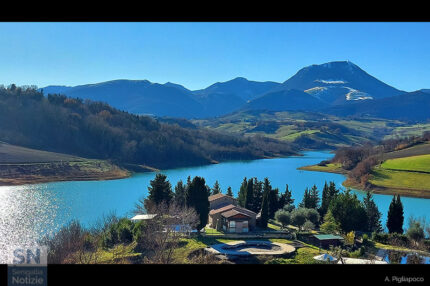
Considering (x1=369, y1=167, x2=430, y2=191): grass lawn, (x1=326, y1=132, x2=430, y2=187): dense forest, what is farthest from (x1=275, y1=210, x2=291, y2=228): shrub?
(x1=326, y1=132, x2=430, y2=187): dense forest

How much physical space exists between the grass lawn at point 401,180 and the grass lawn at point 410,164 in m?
1.94

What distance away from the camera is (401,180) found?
6544 centimetres

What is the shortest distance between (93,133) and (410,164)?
8132cm

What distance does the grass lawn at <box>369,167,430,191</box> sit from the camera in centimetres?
6228

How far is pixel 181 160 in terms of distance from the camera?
365 ft

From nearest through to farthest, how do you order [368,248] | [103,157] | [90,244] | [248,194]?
[90,244] → [368,248] → [248,194] → [103,157]

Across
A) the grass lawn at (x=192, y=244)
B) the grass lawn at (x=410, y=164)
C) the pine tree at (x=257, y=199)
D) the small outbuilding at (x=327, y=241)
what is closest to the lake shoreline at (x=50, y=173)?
the pine tree at (x=257, y=199)

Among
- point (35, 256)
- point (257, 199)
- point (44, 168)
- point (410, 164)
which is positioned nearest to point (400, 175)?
point (410, 164)

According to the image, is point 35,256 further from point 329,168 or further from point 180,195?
point 329,168
